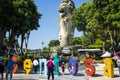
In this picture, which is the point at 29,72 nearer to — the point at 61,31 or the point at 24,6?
the point at 24,6

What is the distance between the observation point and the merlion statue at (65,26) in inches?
2948

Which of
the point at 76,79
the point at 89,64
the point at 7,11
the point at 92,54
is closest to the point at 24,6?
the point at 7,11

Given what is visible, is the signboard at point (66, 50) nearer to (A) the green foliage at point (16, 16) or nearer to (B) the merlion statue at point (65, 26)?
(B) the merlion statue at point (65, 26)

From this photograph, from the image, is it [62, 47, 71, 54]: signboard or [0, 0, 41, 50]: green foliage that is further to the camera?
[62, 47, 71, 54]: signboard

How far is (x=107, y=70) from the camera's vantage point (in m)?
28.8

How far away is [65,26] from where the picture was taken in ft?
246

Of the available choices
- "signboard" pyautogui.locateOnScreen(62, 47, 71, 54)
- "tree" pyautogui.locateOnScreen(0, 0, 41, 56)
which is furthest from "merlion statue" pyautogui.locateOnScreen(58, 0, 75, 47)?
"tree" pyautogui.locateOnScreen(0, 0, 41, 56)

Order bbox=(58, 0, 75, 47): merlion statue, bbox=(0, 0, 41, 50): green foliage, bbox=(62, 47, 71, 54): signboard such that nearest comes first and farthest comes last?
1. bbox=(0, 0, 41, 50): green foliage
2. bbox=(62, 47, 71, 54): signboard
3. bbox=(58, 0, 75, 47): merlion statue

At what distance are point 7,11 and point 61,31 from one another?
38.4 metres

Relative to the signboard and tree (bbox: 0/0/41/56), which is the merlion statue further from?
tree (bbox: 0/0/41/56)

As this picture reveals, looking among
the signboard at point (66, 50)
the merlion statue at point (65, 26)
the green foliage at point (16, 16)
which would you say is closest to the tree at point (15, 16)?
the green foliage at point (16, 16)

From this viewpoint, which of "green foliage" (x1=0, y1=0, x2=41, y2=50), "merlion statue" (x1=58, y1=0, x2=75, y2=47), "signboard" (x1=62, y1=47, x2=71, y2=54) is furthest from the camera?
"merlion statue" (x1=58, y1=0, x2=75, y2=47)

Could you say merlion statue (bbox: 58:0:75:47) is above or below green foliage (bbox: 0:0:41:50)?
above

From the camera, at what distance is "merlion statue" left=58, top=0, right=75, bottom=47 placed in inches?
2948
